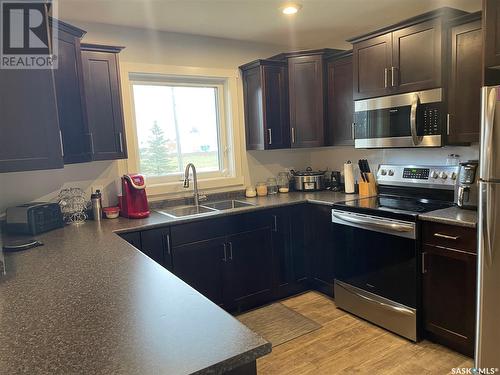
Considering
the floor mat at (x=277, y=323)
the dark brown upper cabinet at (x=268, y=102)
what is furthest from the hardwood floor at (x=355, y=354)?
the dark brown upper cabinet at (x=268, y=102)

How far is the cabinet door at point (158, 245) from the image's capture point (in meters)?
2.51

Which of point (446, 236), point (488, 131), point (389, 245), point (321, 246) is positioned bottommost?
point (321, 246)

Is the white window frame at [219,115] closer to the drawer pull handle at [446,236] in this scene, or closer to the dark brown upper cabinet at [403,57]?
the dark brown upper cabinet at [403,57]

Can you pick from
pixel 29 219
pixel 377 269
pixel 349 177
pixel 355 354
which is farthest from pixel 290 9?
pixel 355 354

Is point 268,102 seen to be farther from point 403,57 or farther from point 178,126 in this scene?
point 403,57

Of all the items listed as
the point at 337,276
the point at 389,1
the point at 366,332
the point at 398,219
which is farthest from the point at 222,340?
the point at 389,1

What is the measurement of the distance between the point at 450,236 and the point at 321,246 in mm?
1144

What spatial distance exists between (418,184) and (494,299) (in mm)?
1183

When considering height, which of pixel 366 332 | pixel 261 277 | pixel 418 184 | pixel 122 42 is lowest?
pixel 366 332

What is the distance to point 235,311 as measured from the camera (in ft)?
9.71

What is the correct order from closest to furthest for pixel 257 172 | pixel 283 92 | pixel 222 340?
pixel 222 340 < pixel 283 92 < pixel 257 172

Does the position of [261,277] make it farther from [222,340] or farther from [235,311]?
[222,340]

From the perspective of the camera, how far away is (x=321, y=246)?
314 centimetres

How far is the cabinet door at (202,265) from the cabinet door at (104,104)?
87cm
